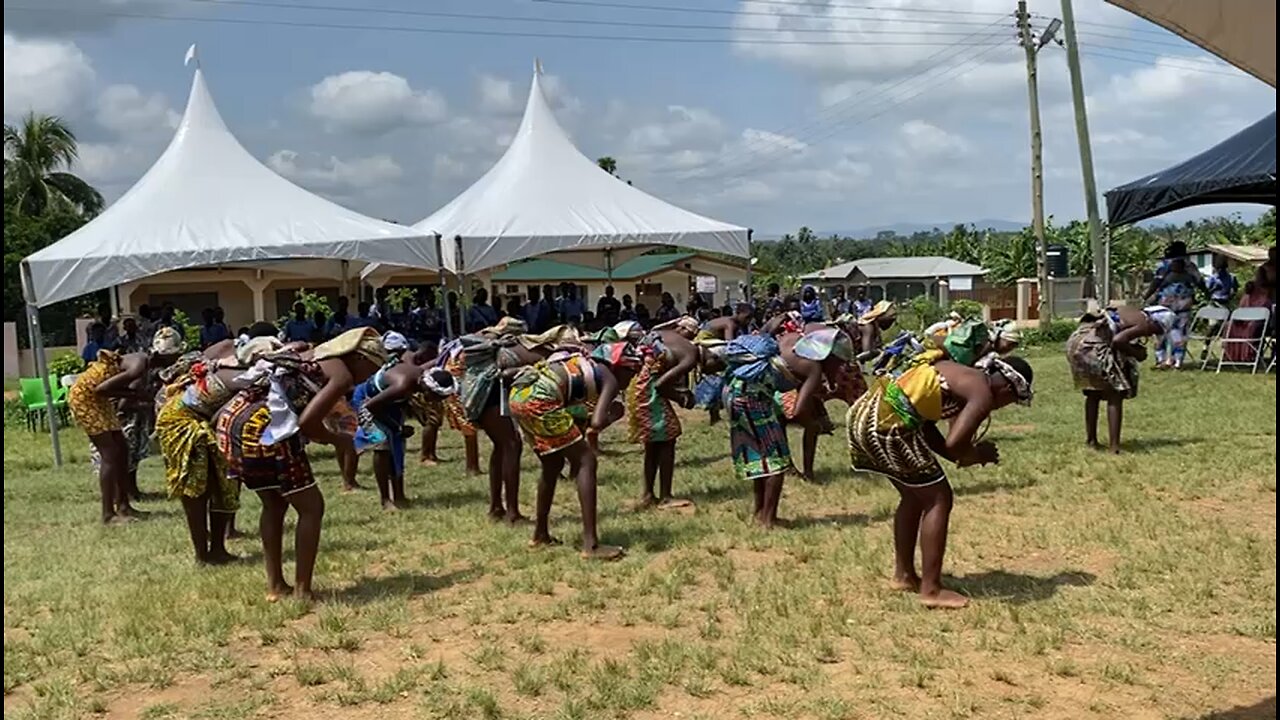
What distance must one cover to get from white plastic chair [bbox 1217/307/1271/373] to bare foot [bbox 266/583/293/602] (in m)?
13.7

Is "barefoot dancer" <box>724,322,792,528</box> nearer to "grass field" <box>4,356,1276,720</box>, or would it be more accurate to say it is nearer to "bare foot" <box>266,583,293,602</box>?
"grass field" <box>4,356,1276,720</box>

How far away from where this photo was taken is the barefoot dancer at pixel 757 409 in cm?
726

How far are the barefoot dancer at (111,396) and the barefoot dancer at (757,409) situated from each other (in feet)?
13.9

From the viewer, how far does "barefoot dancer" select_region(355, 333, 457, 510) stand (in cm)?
854

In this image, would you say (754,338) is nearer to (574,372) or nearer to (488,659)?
(574,372)

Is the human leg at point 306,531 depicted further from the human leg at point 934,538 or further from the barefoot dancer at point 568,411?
the human leg at point 934,538

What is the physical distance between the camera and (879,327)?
10867 mm

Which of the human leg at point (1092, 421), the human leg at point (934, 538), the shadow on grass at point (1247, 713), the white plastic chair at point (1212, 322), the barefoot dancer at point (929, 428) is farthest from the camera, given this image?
the white plastic chair at point (1212, 322)

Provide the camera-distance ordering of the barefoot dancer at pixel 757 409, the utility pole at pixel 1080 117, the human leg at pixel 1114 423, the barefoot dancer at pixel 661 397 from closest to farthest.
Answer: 1. the barefoot dancer at pixel 757 409
2. the barefoot dancer at pixel 661 397
3. the human leg at pixel 1114 423
4. the utility pole at pixel 1080 117

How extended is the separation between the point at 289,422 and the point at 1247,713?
444 cm

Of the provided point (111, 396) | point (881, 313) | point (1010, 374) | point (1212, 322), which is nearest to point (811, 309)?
point (1212, 322)

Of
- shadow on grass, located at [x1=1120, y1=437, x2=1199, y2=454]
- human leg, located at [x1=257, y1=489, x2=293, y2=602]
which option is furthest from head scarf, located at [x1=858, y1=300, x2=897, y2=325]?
human leg, located at [x1=257, y1=489, x2=293, y2=602]

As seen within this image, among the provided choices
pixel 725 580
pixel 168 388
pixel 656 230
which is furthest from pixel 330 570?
pixel 656 230

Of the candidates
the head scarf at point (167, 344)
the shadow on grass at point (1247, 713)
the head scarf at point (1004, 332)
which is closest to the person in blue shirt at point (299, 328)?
the head scarf at point (167, 344)
